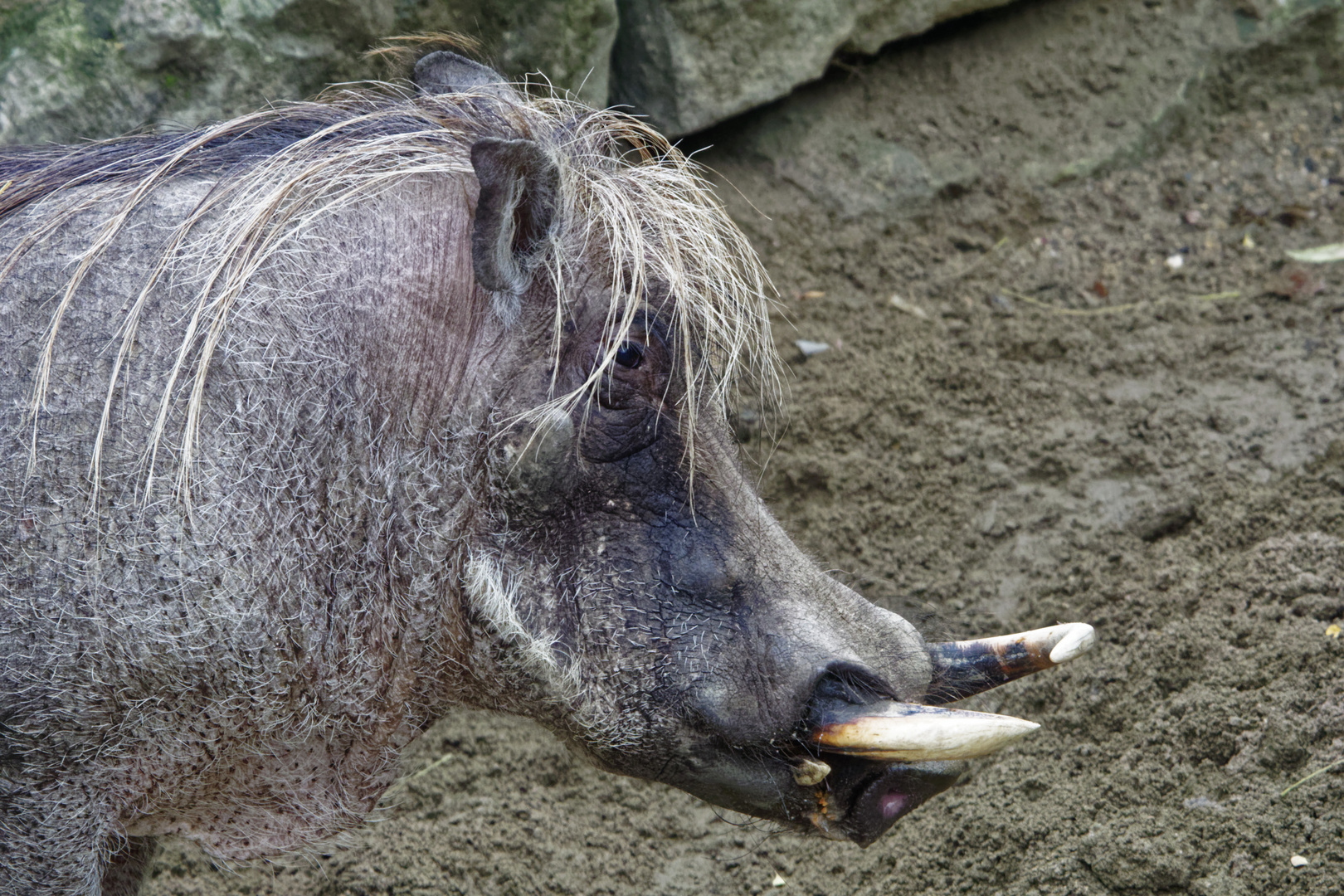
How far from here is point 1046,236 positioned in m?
4.16

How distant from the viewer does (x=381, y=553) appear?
1932 mm

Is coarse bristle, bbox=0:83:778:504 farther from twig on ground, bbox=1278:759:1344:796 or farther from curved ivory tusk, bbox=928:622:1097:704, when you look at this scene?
twig on ground, bbox=1278:759:1344:796

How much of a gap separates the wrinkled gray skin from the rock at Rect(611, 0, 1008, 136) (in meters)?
2.02

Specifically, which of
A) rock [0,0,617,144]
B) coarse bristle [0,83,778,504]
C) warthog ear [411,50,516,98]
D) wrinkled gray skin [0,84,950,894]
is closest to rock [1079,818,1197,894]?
wrinkled gray skin [0,84,950,894]

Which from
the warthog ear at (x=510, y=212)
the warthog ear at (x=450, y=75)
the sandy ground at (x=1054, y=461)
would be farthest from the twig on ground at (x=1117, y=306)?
the warthog ear at (x=510, y=212)

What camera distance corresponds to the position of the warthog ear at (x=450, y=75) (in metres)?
2.35

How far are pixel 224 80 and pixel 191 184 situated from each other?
114 centimetres

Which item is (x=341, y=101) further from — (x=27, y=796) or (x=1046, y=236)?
(x=1046, y=236)

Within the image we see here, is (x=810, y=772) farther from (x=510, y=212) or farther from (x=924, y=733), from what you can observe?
(x=510, y=212)

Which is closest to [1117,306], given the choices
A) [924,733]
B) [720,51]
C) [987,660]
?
[720,51]

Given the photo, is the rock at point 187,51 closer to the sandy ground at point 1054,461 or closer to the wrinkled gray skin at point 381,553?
the wrinkled gray skin at point 381,553

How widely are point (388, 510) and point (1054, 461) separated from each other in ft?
7.17

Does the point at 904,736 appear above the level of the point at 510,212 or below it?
below

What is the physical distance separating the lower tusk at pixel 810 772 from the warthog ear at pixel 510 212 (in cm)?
88
